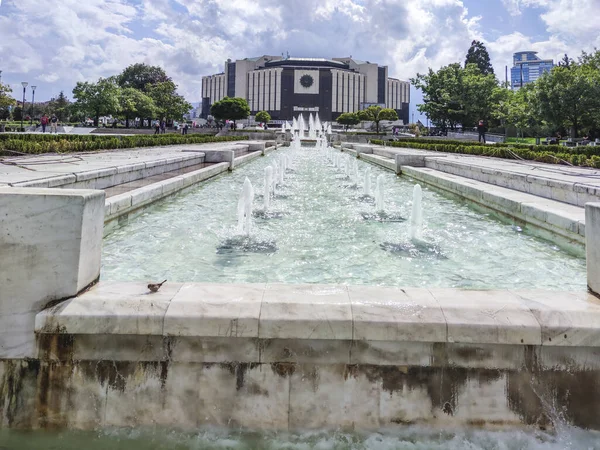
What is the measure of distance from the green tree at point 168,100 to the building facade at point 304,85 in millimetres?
46259

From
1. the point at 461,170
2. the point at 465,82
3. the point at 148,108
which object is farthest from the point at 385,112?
the point at 461,170

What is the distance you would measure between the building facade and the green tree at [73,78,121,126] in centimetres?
5944

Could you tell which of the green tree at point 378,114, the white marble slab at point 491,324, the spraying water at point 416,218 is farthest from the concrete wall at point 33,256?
the green tree at point 378,114

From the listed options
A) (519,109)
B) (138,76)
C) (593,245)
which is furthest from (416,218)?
(138,76)

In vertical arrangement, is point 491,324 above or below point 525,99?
below

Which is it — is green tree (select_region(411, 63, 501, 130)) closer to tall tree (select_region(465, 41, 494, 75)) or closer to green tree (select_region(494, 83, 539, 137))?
green tree (select_region(494, 83, 539, 137))

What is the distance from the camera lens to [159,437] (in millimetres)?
2332

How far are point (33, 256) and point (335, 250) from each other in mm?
3549

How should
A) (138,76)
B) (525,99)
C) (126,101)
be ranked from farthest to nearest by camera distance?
(138,76) < (126,101) < (525,99)

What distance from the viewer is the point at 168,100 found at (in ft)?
189

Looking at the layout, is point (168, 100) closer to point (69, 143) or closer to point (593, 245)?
Result: point (69, 143)

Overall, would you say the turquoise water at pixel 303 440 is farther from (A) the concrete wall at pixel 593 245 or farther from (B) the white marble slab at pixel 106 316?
(A) the concrete wall at pixel 593 245

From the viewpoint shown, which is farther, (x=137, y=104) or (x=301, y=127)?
(x=301, y=127)

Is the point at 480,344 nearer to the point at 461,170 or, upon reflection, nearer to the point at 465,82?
the point at 461,170
